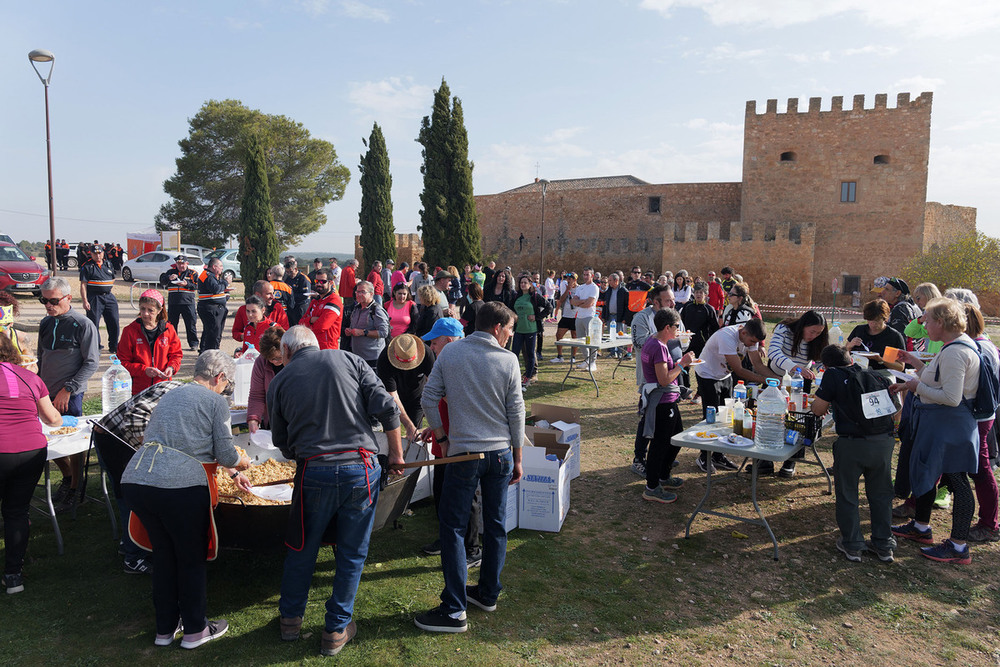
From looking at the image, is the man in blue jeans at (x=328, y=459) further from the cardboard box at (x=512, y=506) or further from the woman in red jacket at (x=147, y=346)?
the woman in red jacket at (x=147, y=346)

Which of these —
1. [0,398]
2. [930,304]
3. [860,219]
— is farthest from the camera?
[860,219]

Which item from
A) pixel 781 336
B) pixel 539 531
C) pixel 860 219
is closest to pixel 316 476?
pixel 539 531

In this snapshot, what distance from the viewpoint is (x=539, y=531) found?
4402 mm

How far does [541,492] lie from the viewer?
432 cm

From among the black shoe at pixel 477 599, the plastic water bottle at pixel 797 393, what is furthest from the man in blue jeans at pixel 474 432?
the plastic water bottle at pixel 797 393

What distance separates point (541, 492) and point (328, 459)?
1902mm

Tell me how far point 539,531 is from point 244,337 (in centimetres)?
346

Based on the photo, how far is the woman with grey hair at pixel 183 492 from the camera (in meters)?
2.79

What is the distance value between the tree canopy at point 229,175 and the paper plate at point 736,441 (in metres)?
35.6

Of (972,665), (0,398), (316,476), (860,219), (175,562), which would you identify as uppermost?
(860,219)

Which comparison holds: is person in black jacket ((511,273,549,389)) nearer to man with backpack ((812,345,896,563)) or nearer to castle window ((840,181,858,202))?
man with backpack ((812,345,896,563))

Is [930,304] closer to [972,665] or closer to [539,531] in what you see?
[972,665]

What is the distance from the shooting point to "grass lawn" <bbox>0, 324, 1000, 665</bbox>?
3035 millimetres

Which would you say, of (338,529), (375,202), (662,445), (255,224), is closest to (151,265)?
(255,224)
